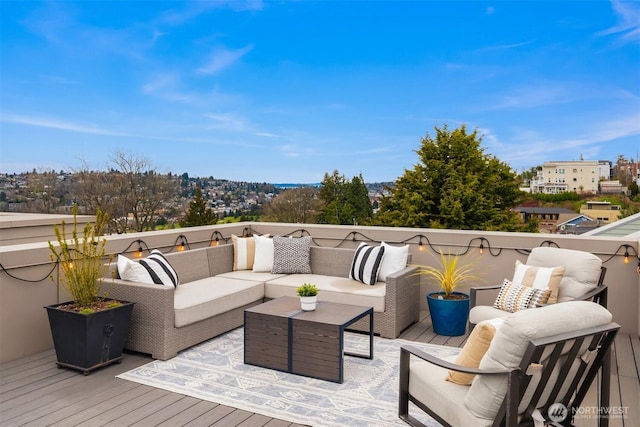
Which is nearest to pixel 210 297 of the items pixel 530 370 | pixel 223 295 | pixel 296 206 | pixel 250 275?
pixel 223 295

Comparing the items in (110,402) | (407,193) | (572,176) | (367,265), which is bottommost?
(110,402)

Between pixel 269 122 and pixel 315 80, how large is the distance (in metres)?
3.53

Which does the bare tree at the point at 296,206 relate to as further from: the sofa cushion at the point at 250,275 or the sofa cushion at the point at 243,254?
the sofa cushion at the point at 250,275

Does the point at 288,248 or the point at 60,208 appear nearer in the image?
the point at 288,248

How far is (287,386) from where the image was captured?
136 inches

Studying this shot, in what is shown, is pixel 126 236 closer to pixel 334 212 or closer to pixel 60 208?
pixel 60 208

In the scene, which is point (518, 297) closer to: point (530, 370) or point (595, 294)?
point (595, 294)

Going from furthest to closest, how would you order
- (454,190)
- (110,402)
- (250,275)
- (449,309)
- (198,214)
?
(198,214)
(454,190)
(250,275)
(449,309)
(110,402)

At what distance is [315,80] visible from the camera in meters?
20.6

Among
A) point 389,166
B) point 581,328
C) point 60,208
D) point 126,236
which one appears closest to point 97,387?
point 126,236

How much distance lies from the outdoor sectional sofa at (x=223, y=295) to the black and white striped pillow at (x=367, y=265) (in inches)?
2.7

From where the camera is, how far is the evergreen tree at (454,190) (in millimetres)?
15922

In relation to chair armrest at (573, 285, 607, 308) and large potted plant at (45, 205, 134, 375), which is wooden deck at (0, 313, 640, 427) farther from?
chair armrest at (573, 285, 607, 308)

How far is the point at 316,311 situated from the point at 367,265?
4.07 feet
